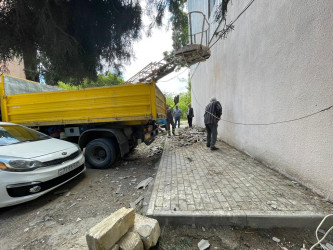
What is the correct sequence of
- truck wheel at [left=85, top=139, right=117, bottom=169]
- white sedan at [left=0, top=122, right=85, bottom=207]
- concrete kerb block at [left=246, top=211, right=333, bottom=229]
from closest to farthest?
concrete kerb block at [left=246, top=211, right=333, bottom=229]
white sedan at [left=0, top=122, right=85, bottom=207]
truck wheel at [left=85, top=139, right=117, bottom=169]

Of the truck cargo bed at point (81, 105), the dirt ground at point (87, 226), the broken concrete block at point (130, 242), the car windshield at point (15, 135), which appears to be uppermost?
the truck cargo bed at point (81, 105)

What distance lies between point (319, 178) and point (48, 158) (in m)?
4.37

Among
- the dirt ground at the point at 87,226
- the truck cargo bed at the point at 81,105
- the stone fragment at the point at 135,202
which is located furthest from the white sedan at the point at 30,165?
the stone fragment at the point at 135,202

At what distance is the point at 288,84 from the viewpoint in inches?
110

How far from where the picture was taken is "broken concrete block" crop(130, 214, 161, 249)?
152cm

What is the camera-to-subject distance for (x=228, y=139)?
5.73 m

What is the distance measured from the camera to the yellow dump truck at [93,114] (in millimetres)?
3840

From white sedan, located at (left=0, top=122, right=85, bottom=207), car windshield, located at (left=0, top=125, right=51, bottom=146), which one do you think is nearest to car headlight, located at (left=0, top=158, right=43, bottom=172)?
white sedan, located at (left=0, top=122, right=85, bottom=207)

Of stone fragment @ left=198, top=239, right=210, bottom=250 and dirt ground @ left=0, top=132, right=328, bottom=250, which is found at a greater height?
stone fragment @ left=198, top=239, right=210, bottom=250

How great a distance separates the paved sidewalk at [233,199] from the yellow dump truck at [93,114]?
149 centimetres

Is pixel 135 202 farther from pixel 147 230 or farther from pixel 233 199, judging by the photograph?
pixel 233 199

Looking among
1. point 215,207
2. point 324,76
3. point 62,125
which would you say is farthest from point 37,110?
point 324,76

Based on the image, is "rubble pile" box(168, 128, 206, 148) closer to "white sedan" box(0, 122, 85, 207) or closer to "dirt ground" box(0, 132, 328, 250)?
"dirt ground" box(0, 132, 328, 250)

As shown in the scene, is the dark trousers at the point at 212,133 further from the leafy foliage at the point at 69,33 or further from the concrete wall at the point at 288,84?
the leafy foliage at the point at 69,33
